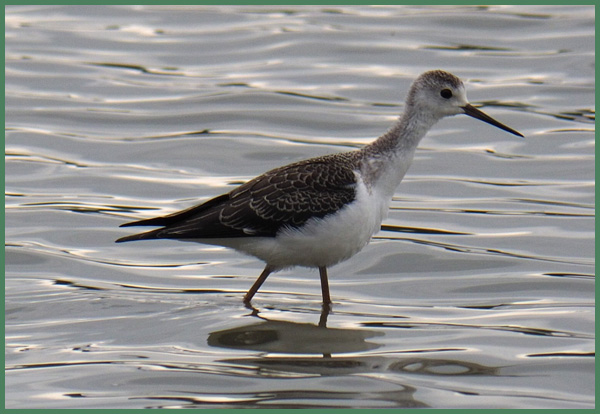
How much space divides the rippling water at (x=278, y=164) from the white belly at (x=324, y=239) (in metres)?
0.56

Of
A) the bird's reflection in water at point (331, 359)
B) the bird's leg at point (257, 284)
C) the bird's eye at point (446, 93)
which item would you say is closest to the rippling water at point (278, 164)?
the bird's reflection in water at point (331, 359)

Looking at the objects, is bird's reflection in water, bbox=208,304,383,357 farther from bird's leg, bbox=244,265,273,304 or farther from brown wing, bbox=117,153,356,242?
brown wing, bbox=117,153,356,242

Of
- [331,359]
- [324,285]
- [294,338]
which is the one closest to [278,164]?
[324,285]

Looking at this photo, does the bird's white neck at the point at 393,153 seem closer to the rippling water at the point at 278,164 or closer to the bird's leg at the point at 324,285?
the bird's leg at the point at 324,285

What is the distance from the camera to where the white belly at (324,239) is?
10.2 meters

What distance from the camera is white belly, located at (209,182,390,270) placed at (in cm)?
1016

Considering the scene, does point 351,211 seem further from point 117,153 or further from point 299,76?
point 299,76

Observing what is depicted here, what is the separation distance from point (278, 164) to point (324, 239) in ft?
20.5

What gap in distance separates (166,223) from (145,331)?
1165 mm

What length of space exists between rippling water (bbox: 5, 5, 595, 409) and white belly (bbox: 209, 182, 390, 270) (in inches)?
22.1

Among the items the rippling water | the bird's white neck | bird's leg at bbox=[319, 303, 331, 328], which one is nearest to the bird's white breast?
the bird's white neck

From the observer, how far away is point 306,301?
1098 cm

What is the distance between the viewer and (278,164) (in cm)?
1636

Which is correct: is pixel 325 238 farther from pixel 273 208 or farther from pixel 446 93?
pixel 446 93
